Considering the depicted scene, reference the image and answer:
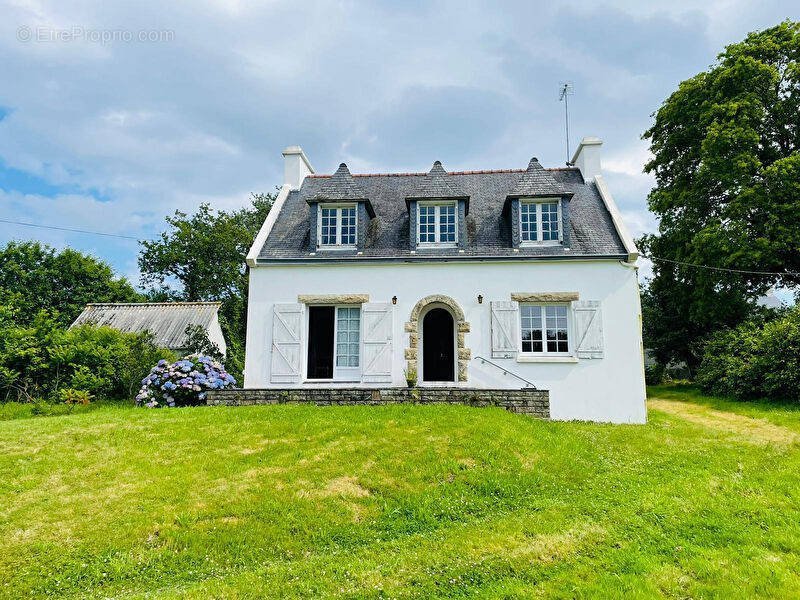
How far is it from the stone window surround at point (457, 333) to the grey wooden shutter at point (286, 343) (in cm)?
299

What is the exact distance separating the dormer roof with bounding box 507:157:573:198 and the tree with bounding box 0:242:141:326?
88.7 ft

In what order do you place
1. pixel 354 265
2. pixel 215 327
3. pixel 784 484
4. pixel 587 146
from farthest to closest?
pixel 215 327 → pixel 587 146 → pixel 354 265 → pixel 784 484

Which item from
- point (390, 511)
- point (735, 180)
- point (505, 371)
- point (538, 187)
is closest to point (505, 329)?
point (505, 371)

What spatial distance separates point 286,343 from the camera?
1328 cm

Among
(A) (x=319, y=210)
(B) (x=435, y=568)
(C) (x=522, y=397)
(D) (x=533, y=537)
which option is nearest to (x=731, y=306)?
(C) (x=522, y=397)

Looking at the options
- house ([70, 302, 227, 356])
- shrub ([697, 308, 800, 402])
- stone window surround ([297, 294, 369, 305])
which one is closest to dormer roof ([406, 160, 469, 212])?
stone window surround ([297, 294, 369, 305])

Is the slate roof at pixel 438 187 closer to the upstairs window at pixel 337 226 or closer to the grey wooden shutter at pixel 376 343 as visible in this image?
the upstairs window at pixel 337 226

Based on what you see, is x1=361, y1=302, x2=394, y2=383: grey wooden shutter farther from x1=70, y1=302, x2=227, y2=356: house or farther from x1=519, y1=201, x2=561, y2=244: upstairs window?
x1=70, y1=302, x2=227, y2=356: house

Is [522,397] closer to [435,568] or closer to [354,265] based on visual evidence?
[354,265]

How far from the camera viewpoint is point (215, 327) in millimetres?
25094

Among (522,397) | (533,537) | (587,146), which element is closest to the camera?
(533,537)

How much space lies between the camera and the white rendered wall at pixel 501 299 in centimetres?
1250

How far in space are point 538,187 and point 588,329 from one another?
4.24m

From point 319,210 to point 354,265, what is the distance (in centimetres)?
208
